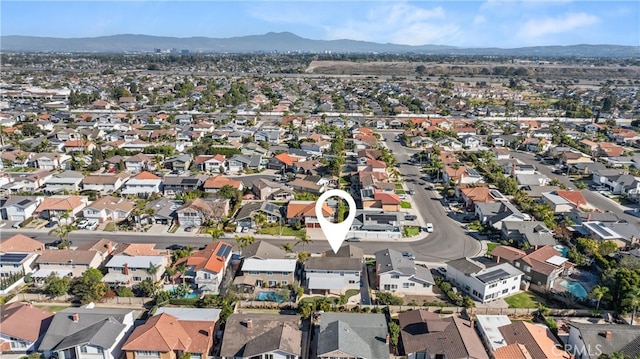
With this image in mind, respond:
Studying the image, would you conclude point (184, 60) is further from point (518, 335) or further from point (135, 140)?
point (518, 335)

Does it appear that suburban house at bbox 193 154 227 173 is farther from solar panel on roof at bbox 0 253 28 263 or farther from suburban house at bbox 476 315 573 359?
suburban house at bbox 476 315 573 359

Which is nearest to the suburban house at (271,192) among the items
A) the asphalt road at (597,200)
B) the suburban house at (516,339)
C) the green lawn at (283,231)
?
the green lawn at (283,231)

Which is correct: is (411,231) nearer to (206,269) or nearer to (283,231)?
(283,231)

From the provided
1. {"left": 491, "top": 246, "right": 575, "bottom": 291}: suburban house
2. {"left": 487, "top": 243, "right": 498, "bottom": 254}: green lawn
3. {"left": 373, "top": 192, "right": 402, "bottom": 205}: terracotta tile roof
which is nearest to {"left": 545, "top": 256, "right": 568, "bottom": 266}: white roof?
{"left": 491, "top": 246, "right": 575, "bottom": 291}: suburban house

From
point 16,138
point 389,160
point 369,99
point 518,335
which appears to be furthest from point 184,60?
point 518,335

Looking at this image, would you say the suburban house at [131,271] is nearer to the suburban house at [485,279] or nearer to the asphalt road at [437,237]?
the asphalt road at [437,237]
